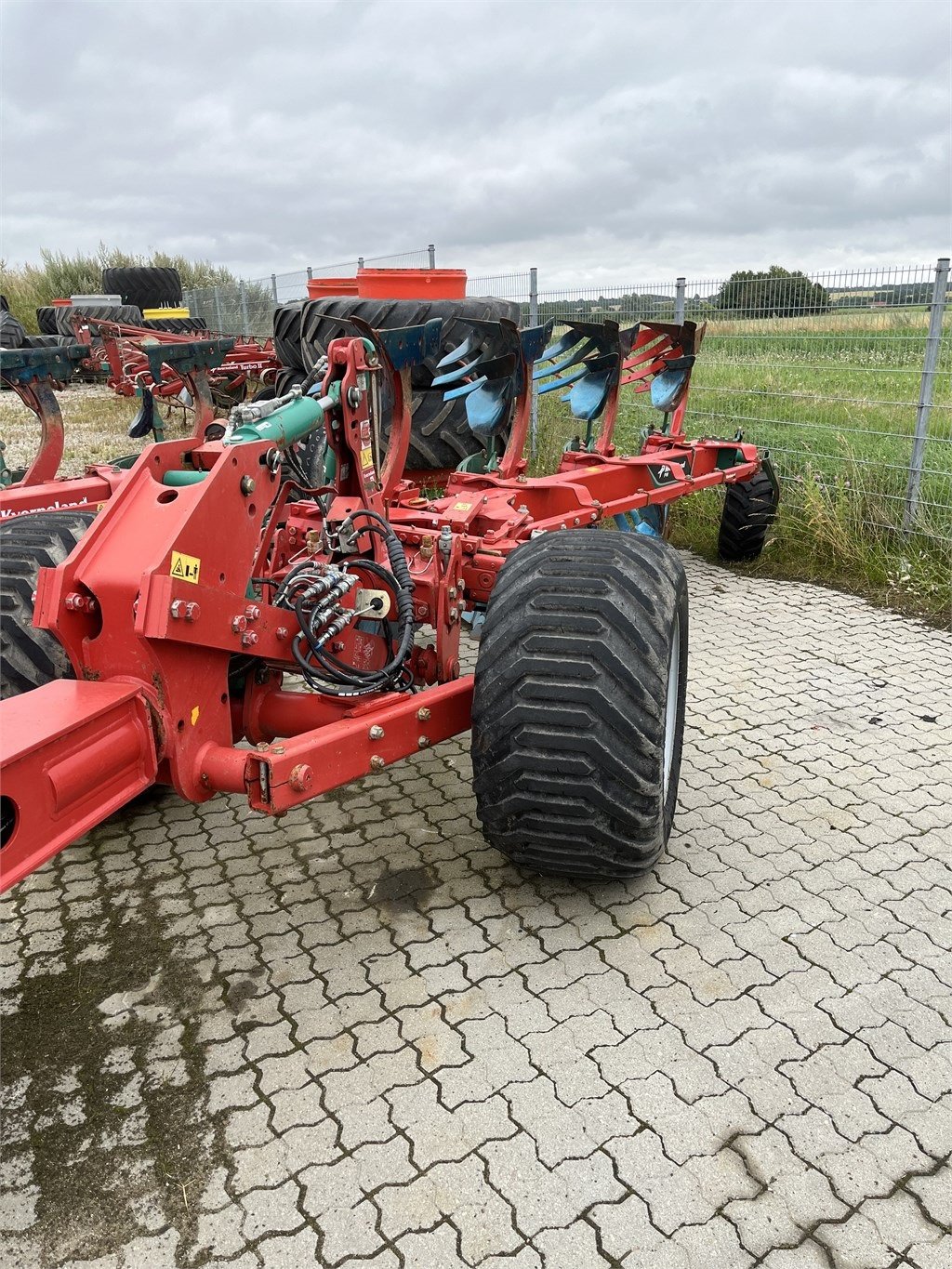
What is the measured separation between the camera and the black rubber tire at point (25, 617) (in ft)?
9.65

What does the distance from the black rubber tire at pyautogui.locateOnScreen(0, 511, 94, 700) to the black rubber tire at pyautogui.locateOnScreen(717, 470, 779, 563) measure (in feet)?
15.0

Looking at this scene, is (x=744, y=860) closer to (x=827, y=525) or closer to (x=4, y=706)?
(x=4, y=706)

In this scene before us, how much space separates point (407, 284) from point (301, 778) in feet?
19.3

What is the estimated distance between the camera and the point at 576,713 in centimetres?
254

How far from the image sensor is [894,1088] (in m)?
2.36

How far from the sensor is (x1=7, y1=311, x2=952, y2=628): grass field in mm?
6371

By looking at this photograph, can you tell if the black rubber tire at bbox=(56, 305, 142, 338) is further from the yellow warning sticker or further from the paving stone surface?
the yellow warning sticker

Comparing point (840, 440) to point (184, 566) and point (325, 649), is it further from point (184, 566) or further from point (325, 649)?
point (184, 566)

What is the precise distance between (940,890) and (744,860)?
0.63m

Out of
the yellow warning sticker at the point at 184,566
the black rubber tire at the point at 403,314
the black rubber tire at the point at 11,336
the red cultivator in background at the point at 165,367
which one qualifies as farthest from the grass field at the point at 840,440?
the black rubber tire at the point at 11,336

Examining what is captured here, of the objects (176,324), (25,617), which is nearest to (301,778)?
(25,617)

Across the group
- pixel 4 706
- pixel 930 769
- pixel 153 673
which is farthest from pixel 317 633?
pixel 930 769

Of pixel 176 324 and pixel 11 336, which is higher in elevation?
pixel 176 324

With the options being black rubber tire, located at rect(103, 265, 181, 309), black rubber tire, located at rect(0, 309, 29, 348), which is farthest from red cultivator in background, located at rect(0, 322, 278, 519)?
black rubber tire, located at rect(103, 265, 181, 309)
